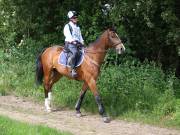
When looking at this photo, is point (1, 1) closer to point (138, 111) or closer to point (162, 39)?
point (162, 39)

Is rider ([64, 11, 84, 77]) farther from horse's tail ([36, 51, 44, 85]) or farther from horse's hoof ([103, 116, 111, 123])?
horse's tail ([36, 51, 44, 85])

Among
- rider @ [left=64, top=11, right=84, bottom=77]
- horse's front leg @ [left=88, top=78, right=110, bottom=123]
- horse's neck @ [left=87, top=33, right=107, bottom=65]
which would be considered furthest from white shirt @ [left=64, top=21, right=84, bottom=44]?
horse's front leg @ [left=88, top=78, right=110, bottom=123]

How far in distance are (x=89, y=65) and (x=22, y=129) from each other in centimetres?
350

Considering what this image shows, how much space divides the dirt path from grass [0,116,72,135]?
29.6 inches

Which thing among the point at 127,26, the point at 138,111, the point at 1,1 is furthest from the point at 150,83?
the point at 1,1

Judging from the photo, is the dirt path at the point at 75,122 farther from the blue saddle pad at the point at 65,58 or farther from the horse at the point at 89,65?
the blue saddle pad at the point at 65,58

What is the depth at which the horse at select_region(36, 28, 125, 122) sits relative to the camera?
44.3ft

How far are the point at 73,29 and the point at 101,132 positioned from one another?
3267mm

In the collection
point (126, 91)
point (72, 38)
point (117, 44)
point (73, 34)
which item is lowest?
point (126, 91)

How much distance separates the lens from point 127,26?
18.9 meters

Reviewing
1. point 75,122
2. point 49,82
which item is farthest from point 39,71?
point 75,122

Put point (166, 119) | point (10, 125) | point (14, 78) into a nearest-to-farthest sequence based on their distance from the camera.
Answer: point (10, 125) < point (166, 119) < point (14, 78)

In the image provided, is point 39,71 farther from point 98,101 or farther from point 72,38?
point 98,101

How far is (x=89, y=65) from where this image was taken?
13.7m
